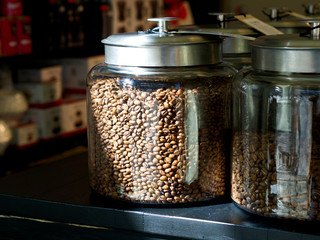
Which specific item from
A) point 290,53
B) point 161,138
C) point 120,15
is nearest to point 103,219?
point 161,138

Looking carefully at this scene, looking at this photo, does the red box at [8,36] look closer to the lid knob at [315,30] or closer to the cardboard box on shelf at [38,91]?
the cardboard box on shelf at [38,91]

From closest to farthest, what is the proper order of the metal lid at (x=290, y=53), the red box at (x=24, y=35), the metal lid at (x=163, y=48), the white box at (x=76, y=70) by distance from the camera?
the metal lid at (x=290, y=53), the metal lid at (x=163, y=48), the red box at (x=24, y=35), the white box at (x=76, y=70)

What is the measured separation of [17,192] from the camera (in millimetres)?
1088

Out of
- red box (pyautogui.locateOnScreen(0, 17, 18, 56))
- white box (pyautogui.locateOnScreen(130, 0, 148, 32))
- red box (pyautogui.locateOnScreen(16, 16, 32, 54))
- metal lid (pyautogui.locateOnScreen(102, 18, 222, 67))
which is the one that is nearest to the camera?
metal lid (pyautogui.locateOnScreen(102, 18, 222, 67))

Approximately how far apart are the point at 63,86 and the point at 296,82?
8.84 ft

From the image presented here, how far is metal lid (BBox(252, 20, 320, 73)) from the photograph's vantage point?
809 millimetres

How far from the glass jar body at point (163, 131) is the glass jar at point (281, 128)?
0.06 metres

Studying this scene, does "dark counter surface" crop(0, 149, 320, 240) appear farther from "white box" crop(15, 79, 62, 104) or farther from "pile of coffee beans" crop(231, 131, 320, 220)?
"white box" crop(15, 79, 62, 104)

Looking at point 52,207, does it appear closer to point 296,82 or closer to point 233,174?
point 233,174

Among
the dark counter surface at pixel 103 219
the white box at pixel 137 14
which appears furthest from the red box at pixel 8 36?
the dark counter surface at pixel 103 219

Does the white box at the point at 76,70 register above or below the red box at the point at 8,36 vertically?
below

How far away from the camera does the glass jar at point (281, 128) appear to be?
82 centimetres

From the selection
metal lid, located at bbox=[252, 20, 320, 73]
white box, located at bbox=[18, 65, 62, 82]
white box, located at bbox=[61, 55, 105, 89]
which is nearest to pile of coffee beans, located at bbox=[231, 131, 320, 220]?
metal lid, located at bbox=[252, 20, 320, 73]

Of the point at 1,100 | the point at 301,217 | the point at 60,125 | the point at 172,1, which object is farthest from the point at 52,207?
the point at 172,1
